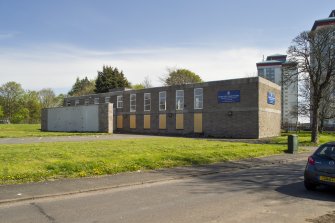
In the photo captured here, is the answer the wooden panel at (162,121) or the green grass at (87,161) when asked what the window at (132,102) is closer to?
the wooden panel at (162,121)

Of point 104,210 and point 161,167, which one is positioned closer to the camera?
point 104,210

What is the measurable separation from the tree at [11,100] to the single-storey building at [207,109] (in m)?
50.5

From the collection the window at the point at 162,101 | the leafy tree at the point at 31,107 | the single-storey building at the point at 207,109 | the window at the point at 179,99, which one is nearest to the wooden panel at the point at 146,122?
the single-storey building at the point at 207,109

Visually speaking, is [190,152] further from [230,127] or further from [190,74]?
[190,74]

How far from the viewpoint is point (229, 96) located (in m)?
39.4

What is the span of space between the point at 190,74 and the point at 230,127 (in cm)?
4898

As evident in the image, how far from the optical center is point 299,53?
3180cm

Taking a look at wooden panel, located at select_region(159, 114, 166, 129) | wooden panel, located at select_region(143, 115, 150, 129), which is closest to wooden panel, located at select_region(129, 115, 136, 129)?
wooden panel, located at select_region(143, 115, 150, 129)

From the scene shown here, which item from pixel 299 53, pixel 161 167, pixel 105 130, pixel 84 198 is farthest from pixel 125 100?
pixel 84 198

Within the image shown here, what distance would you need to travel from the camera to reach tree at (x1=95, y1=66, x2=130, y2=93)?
267 feet

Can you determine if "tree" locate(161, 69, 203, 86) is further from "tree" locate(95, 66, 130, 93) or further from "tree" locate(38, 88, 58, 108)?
"tree" locate(38, 88, 58, 108)

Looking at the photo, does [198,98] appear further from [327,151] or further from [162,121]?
[327,151]

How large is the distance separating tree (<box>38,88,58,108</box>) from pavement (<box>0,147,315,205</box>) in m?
92.0

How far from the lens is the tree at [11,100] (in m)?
92.6
